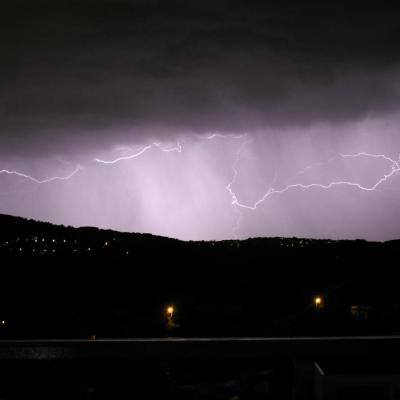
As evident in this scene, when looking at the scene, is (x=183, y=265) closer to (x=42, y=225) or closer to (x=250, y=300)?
(x=250, y=300)

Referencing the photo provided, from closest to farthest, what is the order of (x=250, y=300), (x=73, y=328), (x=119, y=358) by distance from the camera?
(x=119, y=358) → (x=73, y=328) → (x=250, y=300)

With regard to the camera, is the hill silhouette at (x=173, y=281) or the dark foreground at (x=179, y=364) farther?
the hill silhouette at (x=173, y=281)

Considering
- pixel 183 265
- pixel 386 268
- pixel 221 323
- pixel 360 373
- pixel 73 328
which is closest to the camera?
pixel 360 373

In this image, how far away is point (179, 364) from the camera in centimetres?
188

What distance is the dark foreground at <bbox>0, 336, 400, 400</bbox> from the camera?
5.81 ft

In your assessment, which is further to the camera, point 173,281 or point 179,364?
point 173,281

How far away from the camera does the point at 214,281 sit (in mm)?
21688

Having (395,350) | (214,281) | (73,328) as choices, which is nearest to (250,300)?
(214,281)

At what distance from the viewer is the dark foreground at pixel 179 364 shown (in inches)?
69.7

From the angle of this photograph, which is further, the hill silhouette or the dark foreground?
the hill silhouette

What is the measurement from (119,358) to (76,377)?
0.59 ft

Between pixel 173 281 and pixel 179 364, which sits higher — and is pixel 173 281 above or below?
above

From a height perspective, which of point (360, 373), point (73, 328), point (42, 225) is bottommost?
point (73, 328)

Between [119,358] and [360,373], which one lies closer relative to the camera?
[360,373]
